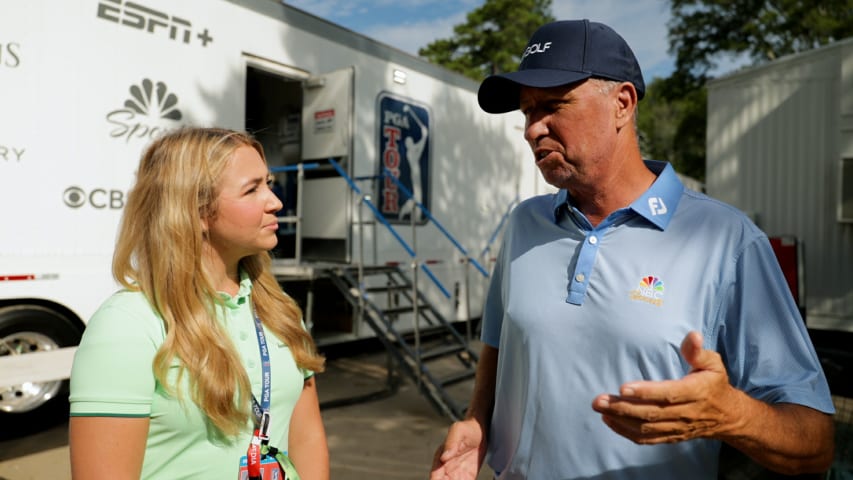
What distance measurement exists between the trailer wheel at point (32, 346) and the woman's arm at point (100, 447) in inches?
138

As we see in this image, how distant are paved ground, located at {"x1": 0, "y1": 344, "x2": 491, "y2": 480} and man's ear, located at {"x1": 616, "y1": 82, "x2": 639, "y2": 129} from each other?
2969mm

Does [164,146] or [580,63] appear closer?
[580,63]

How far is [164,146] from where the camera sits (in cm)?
158

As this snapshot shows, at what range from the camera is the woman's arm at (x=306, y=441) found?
178cm

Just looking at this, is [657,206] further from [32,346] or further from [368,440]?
[32,346]

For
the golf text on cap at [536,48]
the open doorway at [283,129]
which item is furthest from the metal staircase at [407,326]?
the golf text on cap at [536,48]

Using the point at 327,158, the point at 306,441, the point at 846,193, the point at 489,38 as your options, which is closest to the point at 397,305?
the point at 327,158

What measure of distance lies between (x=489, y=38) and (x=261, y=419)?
1068 inches

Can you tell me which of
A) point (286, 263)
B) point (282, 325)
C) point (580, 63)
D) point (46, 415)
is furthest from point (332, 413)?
point (580, 63)

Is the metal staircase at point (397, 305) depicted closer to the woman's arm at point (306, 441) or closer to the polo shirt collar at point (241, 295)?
the woman's arm at point (306, 441)

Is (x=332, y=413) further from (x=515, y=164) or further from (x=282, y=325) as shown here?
(x=515, y=164)

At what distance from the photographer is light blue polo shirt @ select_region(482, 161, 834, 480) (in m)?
1.16

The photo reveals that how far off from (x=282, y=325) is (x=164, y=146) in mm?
566

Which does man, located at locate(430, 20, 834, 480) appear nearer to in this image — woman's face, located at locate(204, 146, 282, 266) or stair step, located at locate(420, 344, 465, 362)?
woman's face, located at locate(204, 146, 282, 266)
